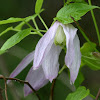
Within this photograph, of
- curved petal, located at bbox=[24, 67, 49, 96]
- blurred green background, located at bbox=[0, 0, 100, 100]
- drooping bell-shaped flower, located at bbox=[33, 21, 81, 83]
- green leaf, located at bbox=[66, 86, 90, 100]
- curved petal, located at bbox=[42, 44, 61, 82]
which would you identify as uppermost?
drooping bell-shaped flower, located at bbox=[33, 21, 81, 83]

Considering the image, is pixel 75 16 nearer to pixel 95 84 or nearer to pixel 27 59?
pixel 27 59

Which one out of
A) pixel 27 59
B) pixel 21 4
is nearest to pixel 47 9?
pixel 21 4

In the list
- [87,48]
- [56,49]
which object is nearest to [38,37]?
[87,48]

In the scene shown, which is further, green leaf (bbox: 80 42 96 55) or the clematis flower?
green leaf (bbox: 80 42 96 55)

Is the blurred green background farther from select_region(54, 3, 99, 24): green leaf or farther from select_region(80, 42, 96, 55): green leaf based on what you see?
select_region(54, 3, 99, 24): green leaf

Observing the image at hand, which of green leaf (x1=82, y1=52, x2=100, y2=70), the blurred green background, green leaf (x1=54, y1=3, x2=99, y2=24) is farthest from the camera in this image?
the blurred green background

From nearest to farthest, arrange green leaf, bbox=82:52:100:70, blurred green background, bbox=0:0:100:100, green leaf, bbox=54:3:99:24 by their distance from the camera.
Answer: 1. green leaf, bbox=54:3:99:24
2. green leaf, bbox=82:52:100:70
3. blurred green background, bbox=0:0:100:100

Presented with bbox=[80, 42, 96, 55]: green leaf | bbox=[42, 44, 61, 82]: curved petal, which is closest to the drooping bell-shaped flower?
bbox=[42, 44, 61, 82]: curved petal

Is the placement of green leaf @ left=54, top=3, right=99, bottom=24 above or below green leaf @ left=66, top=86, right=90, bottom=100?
above
